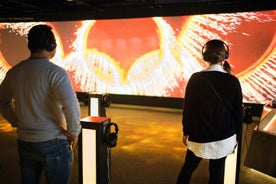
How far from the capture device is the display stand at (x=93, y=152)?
213cm

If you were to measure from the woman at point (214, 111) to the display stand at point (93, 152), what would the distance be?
2.41 feet

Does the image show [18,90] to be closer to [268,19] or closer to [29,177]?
[29,177]

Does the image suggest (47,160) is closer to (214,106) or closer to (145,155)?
(214,106)

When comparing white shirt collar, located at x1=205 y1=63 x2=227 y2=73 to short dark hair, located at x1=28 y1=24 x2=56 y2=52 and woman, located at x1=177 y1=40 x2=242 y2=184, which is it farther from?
short dark hair, located at x1=28 y1=24 x2=56 y2=52

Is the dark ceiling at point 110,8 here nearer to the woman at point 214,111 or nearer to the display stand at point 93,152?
the woman at point 214,111

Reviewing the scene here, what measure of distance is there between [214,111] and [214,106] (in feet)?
0.11

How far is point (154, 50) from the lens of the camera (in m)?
6.36

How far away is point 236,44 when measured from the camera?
565 centimetres

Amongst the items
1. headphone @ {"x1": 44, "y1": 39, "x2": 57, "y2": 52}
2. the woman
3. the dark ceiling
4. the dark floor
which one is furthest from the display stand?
the dark ceiling

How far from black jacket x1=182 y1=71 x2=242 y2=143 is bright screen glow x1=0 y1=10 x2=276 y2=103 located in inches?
168

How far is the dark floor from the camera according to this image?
2859 mm

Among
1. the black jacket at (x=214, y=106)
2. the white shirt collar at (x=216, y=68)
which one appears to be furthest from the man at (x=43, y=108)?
the white shirt collar at (x=216, y=68)

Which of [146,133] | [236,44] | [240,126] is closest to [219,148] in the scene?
[240,126]

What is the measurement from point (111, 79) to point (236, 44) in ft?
10.1
